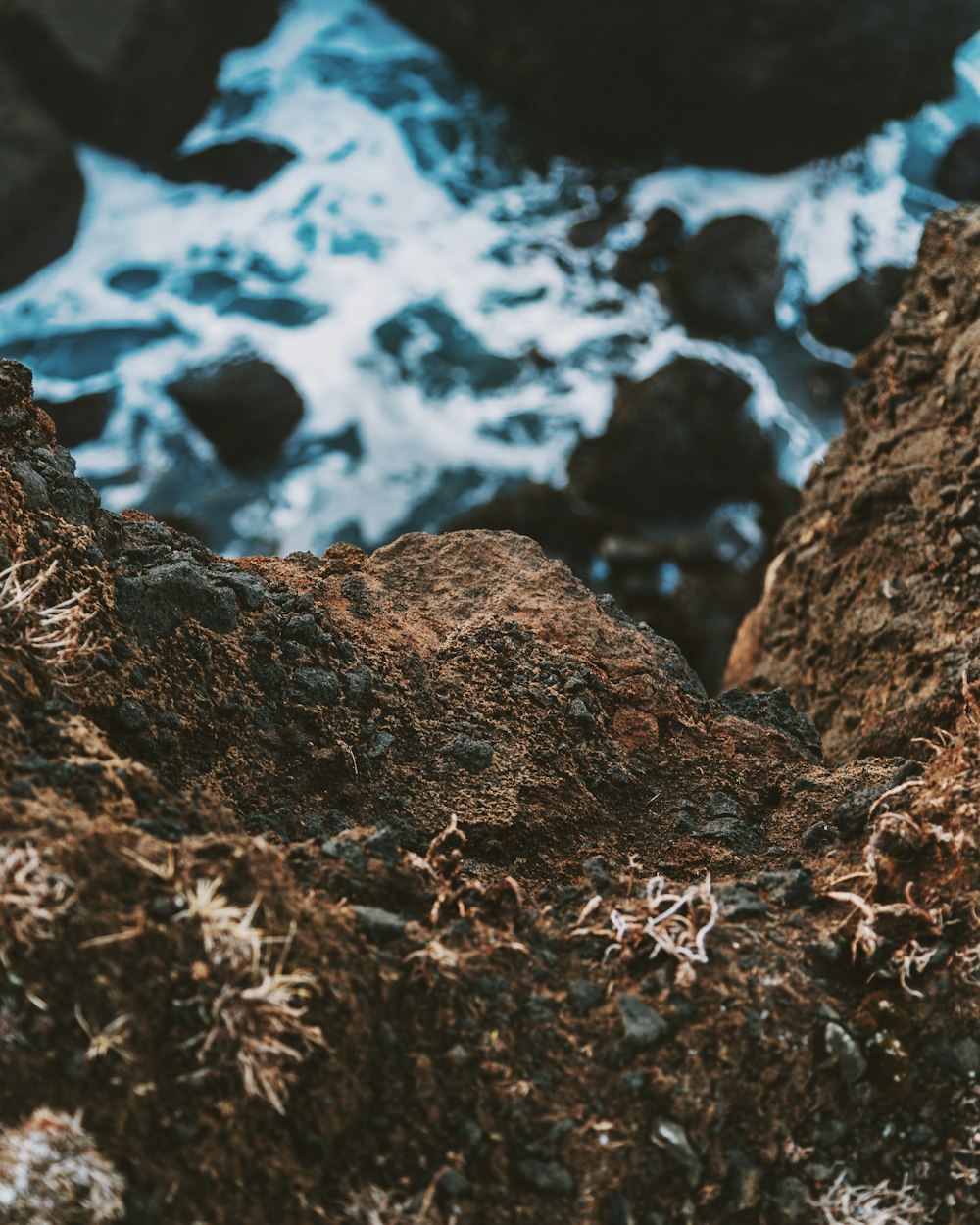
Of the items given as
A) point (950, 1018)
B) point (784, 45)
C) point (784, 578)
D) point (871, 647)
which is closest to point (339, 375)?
point (784, 45)

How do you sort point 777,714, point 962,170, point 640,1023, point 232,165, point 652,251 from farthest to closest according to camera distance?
point 962,170
point 232,165
point 652,251
point 777,714
point 640,1023

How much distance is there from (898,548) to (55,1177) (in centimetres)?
211

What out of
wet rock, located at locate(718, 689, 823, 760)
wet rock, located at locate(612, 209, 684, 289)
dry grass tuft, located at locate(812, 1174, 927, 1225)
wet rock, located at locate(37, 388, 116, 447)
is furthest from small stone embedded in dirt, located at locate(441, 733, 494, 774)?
wet rock, located at locate(612, 209, 684, 289)

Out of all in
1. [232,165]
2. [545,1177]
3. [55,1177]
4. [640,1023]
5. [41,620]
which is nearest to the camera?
[55,1177]

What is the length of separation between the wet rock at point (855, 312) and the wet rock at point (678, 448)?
1.17 m

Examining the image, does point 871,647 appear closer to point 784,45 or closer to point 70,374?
point 70,374

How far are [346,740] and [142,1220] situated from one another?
0.81 m

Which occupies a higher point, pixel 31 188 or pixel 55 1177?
pixel 55 1177

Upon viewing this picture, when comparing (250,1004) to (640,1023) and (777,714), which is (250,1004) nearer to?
(640,1023)

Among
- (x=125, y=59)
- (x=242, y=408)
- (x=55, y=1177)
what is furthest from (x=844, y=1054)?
(x=125, y=59)

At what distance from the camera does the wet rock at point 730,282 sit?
781cm

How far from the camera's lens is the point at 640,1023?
139cm

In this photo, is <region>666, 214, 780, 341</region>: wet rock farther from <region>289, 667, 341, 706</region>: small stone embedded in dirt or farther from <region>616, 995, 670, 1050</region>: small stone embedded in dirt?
<region>616, 995, 670, 1050</region>: small stone embedded in dirt

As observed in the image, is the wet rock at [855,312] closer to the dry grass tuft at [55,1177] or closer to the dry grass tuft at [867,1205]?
the dry grass tuft at [867,1205]
